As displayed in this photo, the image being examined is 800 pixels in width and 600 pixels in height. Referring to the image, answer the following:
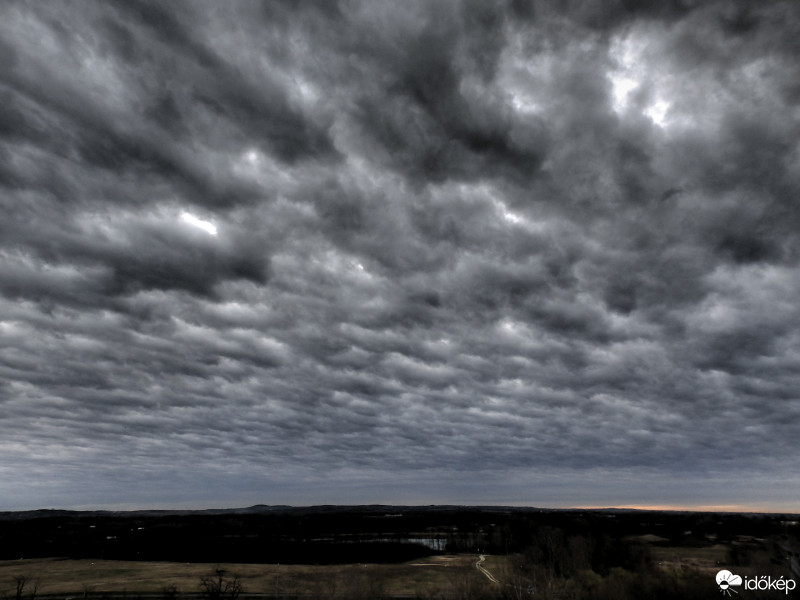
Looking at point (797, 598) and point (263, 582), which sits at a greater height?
point (797, 598)

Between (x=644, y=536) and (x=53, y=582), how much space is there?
19598 cm

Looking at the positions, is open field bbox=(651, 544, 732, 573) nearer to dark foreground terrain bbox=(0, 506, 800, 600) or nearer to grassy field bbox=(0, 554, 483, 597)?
dark foreground terrain bbox=(0, 506, 800, 600)

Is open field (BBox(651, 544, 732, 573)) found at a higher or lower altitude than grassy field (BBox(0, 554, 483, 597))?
higher

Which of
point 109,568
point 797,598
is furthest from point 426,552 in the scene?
point 797,598

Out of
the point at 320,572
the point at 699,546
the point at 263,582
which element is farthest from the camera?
the point at 699,546

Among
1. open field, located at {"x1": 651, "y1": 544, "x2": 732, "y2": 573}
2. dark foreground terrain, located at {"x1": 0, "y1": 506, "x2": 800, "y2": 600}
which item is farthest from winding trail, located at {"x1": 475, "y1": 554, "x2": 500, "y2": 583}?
open field, located at {"x1": 651, "y1": 544, "x2": 732, "y2": 573}

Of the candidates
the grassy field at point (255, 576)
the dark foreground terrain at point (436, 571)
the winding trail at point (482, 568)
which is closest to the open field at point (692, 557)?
the dark foreground terrain at point (436, 571)

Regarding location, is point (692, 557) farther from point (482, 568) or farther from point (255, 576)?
point (255, 576)

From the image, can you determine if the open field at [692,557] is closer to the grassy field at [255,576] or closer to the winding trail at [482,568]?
the winding trail at [482,568]

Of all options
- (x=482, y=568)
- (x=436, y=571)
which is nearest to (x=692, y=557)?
(x=482, y=568)

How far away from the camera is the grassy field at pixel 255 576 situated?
108875 mm

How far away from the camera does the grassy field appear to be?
357 feet

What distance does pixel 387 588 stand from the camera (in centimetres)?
10925

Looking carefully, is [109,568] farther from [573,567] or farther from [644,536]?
[644,536]
